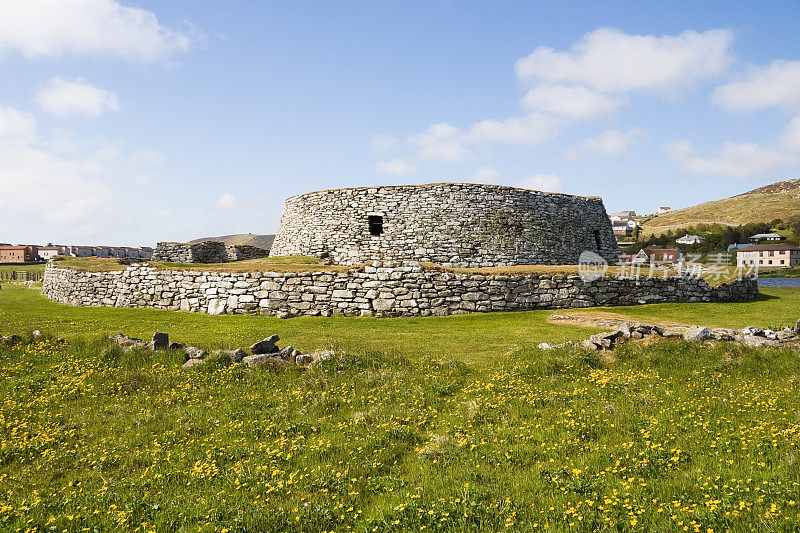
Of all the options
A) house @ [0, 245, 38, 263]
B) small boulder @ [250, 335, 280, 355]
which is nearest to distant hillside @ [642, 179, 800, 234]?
small boulder @ [250, 335, 280, 355]

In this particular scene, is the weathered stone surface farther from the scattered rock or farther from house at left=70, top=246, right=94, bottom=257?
house at left=70, top=246, right=94, bottom=257

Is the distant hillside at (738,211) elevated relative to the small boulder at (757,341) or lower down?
elevated

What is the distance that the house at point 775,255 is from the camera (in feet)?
283

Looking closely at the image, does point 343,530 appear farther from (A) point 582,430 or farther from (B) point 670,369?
(B) point 670,369

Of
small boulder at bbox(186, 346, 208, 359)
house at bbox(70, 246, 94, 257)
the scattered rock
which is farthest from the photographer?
house at bbox(70, 246, 94, 257)

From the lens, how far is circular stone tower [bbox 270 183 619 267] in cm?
2880

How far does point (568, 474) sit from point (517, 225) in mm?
25840

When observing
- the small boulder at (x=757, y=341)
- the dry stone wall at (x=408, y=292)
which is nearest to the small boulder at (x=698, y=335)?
the small boulder at (x=757, y=341)

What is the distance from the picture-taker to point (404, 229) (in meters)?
29.2

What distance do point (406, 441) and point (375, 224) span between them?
81.5ft

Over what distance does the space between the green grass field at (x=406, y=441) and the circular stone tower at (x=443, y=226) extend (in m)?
17.9

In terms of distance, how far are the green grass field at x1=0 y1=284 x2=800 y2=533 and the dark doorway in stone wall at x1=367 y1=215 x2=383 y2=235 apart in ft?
64.6

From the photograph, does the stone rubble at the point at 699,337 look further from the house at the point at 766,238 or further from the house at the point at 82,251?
the house at the point at 766,238

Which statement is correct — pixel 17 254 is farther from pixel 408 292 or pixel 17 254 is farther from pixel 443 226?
pixel 408 292
